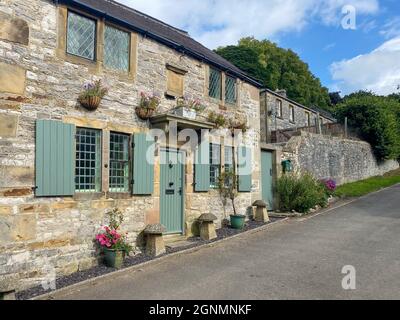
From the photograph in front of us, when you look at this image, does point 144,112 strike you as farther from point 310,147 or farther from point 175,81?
point 310,147

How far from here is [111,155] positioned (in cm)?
788

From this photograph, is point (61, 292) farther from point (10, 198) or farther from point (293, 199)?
point (293, 199)

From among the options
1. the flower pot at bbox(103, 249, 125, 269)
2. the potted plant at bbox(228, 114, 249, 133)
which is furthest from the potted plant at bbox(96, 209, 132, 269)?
the potted plant at bbox(228, 114, 249, 133)

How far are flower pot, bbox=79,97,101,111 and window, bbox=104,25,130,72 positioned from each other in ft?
3.34

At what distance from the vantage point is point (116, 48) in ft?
26.4

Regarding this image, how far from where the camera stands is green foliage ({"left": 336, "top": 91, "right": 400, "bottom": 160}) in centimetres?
2328

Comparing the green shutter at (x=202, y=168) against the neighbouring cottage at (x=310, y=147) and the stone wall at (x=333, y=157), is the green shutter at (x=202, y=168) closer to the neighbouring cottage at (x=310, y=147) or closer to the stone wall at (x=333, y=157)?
the neighbouring cottage at (x=310, y=147)

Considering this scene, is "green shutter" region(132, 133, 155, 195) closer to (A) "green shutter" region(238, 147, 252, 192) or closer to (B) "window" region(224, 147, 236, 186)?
(B) "window" region(224, 147, 236, 186)

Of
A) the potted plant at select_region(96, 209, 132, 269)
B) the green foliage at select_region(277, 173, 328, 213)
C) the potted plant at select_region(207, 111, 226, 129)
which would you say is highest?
the potted plant at select_region(207, 111, 226, 129)

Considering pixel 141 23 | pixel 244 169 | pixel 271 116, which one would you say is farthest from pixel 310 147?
pixel 141 23

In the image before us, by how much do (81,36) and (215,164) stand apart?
530 centimetres

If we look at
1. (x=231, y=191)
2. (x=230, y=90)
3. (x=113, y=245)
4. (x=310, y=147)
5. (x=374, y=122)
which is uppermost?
(x=374, y=122)

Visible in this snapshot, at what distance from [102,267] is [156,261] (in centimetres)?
108
